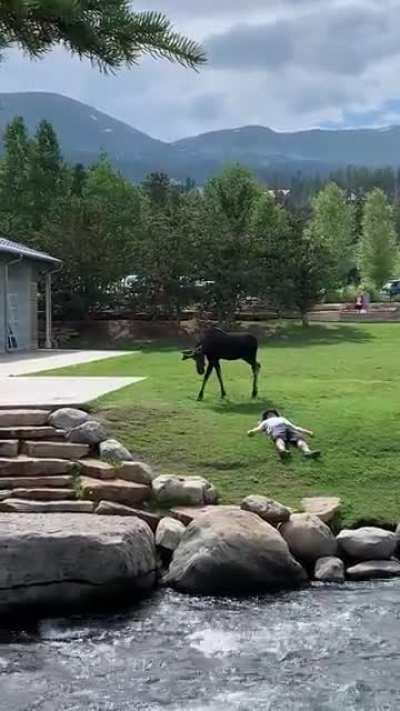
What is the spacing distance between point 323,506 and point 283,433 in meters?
1.51

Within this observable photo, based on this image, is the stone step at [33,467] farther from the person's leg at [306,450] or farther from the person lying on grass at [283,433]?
the person's leg at [306,450]

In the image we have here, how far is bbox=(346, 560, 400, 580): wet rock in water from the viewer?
807 cm

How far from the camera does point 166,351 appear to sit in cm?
2220

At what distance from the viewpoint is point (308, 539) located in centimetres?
838

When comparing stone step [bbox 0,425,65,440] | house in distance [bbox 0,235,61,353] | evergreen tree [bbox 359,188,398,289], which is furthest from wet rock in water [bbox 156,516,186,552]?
evergreen tree [bbox 359,188,398,289]

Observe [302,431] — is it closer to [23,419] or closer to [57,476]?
[57,476]

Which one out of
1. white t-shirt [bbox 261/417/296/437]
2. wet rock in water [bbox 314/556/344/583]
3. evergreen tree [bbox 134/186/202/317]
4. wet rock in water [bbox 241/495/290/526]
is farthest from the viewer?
evergreen tree [bbox 134/186/202/317]

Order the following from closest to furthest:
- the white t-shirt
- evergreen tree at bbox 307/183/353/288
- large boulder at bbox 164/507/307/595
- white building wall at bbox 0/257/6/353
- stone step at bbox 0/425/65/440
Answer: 1. large boulder at bbox 164/507/307/595
2. stone step at bbox 0/425/65/440
3. the white t-shirt
4. white building wall at bbox 0/257/6/353
5. evergreen tree at bbox 307/183/353/288

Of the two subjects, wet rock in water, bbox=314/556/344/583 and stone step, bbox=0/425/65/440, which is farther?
stone step, bbox=0/425/65/440

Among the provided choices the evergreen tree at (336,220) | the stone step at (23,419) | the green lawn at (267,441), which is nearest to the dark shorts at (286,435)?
the green lawn at (267,441)

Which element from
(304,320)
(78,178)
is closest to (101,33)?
(304,320)

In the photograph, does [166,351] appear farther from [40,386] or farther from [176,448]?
[176,448]

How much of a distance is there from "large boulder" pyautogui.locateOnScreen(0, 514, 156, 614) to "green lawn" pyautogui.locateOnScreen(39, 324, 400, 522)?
1.96 meters

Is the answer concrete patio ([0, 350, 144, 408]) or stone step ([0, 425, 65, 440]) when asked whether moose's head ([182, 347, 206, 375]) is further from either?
stone step ([0, 425, 65, 440])
